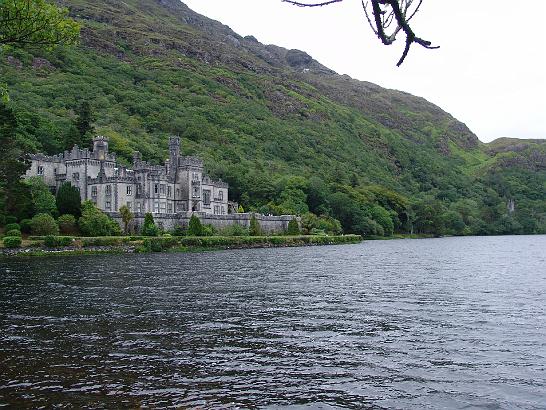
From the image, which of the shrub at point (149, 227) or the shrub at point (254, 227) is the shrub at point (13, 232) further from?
the shrub at point (254, 227)

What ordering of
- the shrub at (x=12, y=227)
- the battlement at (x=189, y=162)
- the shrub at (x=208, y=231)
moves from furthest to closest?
the battlement at (x=189, y=162) → the shrub at (x=208, y=231) → the shrub at (x=12, y=227)

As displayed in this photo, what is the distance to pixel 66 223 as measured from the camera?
7456 centimetres

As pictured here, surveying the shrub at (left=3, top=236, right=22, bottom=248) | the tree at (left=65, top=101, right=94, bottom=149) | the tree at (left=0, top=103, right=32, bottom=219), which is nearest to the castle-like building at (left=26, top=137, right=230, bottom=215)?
the tree at (left=65, top=101, right=94, bottom=149)

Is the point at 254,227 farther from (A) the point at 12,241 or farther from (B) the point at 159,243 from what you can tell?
(A) the point at 12,241

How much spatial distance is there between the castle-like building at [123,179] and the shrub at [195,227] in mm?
5636

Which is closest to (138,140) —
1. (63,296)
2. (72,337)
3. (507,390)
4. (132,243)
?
(132,243)

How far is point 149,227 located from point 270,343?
2476 inches

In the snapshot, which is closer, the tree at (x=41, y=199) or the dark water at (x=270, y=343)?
the dark water at (x=270, y=343)

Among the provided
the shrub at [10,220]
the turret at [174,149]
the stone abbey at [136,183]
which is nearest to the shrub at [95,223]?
the stone abbey at [136,183]

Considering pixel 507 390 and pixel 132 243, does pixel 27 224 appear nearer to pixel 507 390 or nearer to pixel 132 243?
pixel 132 243

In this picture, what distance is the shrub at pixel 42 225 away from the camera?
6909 centimetres

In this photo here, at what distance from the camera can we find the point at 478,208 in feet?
643

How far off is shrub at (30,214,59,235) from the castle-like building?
44.3 feet

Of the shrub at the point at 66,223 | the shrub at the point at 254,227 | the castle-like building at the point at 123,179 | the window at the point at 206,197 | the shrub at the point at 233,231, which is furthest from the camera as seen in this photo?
the window at the point at 206,197
